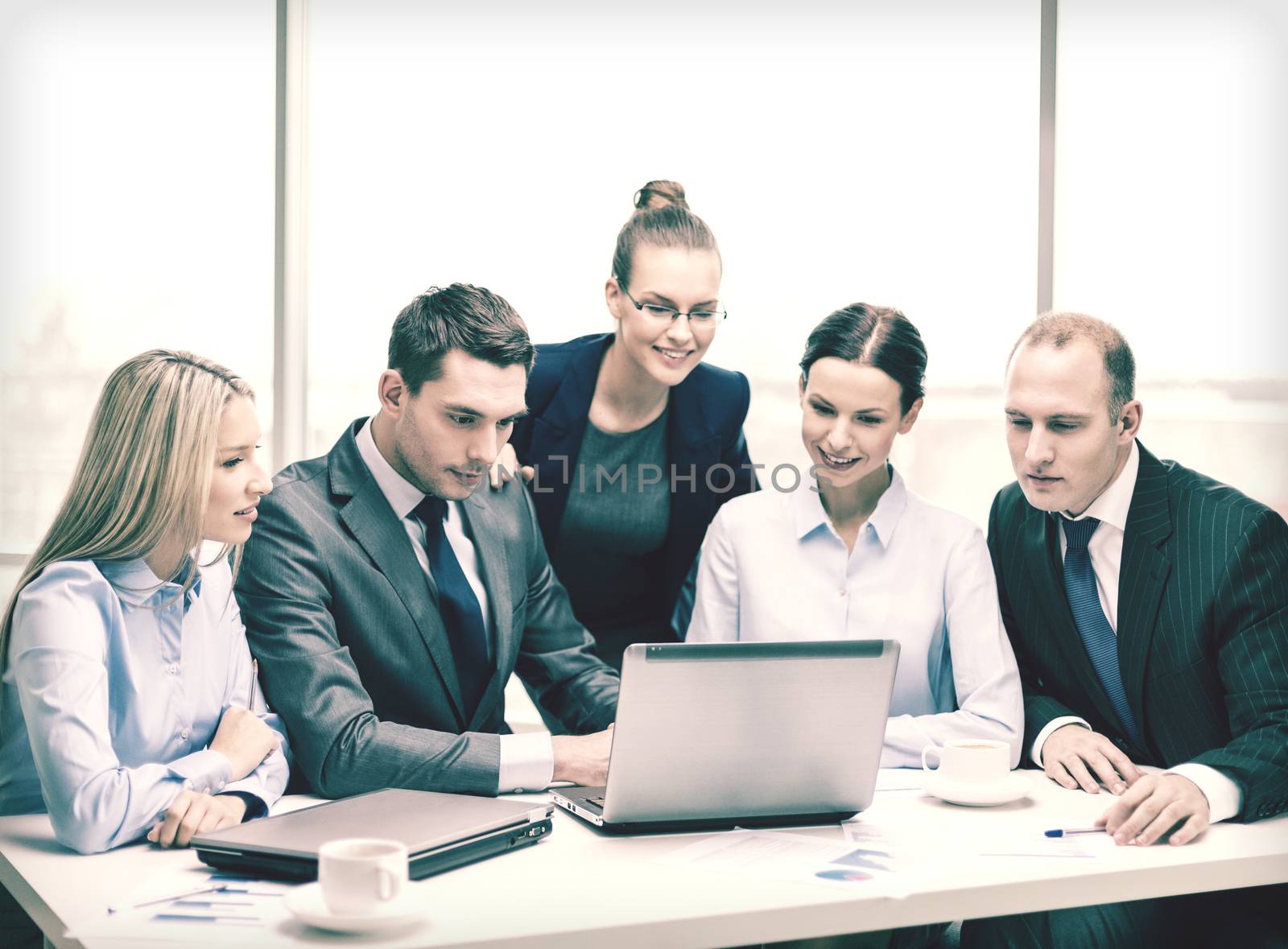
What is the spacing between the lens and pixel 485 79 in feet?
12.3

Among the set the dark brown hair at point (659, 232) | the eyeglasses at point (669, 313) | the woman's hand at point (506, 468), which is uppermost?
the dark brown hair at point (659, 232)

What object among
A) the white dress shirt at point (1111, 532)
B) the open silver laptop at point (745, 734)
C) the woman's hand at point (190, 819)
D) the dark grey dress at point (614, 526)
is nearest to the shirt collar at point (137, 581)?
the woman's hand at point (190, 819)

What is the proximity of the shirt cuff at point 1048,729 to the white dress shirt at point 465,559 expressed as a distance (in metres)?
0.87

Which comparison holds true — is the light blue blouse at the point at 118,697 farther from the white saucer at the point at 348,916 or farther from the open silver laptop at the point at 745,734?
the open silver laptop at the point at 745,734

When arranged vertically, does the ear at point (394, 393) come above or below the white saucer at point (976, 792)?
above

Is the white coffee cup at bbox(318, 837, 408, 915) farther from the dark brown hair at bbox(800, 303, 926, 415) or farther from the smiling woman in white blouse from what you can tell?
the dark brown hair at bbox(800, 303, 926, 415)

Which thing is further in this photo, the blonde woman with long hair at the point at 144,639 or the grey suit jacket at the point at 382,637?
the grey suit jacket at the point at 382,637

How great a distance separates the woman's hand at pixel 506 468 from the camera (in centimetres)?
225

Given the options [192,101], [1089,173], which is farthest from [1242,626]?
[192,101]

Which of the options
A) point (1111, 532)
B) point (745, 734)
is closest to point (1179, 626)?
point (1111, 532)

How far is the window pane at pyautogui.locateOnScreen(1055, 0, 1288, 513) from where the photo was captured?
12.1 ft

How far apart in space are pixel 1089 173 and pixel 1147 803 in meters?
2.63

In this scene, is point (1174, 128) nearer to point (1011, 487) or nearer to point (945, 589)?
point (1011, 487)

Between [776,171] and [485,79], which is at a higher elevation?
[485,79]
